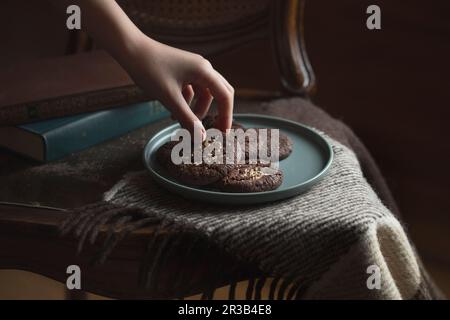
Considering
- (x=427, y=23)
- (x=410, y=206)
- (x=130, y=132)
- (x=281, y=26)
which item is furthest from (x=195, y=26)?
(x=410, y=206)

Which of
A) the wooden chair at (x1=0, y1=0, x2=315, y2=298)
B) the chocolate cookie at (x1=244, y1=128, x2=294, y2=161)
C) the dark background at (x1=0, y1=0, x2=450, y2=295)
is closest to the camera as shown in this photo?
the chocolate cookie at (x1=244, y1=128, x2=294, y2=161)

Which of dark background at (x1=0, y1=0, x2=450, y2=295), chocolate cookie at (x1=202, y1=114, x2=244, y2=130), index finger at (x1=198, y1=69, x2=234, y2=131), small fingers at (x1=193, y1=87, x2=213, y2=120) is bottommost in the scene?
dark background at (x1=0, y1=0, x2=450, y2=295)

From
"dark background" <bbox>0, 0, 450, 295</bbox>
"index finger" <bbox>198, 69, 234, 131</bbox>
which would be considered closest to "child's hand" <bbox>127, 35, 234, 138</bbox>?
"index finger" <bbox>198, 69, 234, 131</bbox>

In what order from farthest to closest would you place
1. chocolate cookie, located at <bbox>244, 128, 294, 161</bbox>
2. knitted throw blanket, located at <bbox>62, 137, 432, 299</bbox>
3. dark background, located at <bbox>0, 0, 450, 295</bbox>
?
dark background, located at <bbox>0, 0, 450, 295</bbox> → chocolate cookie, located at <bbox>244, 128, 294, 161</bbox> → knitted throw blanket, located at <bbox>62, 137, 432, 299</bbox>

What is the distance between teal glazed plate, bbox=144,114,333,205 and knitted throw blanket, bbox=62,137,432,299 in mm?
12

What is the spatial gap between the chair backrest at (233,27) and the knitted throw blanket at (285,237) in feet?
1.01

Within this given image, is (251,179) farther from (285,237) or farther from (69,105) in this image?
(69,105)

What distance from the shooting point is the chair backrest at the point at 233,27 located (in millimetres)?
1015

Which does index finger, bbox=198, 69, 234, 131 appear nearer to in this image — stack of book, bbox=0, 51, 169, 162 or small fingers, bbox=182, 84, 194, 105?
small fingers, bbox=182, 84, 194, 105

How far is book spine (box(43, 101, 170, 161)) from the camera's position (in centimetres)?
84

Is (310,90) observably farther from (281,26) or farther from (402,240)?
(402,240)

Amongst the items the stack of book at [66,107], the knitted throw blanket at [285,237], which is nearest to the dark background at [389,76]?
the stack of book at [66,107]

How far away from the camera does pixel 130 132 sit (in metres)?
0.91

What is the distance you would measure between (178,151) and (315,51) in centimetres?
69
